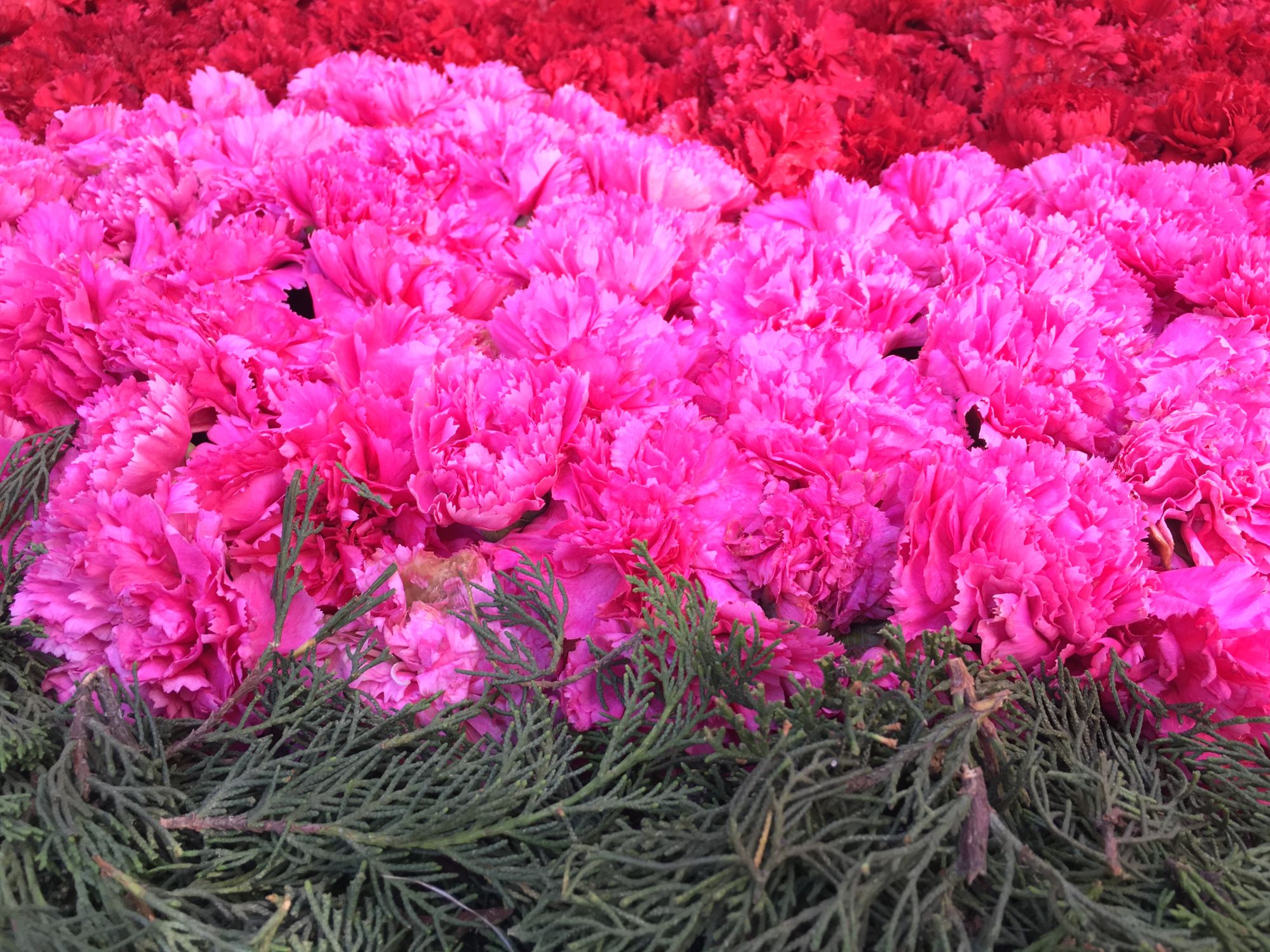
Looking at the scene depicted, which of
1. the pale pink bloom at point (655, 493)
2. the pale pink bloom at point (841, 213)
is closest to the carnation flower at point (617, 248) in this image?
the pale pink bloom at point (841, 213)

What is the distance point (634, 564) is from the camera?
1126mm

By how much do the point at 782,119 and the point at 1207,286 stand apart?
806mm

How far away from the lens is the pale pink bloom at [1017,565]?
109cm

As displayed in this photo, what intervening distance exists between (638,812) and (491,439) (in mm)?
489

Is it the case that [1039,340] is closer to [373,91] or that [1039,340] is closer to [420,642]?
[420,642]

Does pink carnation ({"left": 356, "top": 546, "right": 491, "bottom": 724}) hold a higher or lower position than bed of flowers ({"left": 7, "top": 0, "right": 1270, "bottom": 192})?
lower

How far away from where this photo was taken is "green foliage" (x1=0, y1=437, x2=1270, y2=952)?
875 mm

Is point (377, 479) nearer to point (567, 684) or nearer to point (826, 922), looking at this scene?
point (567, 684)

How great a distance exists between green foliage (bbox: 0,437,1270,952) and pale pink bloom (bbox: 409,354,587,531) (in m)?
0.11

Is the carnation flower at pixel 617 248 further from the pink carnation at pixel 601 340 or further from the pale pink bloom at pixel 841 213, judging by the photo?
the pale pink bloom at pixel 841 213

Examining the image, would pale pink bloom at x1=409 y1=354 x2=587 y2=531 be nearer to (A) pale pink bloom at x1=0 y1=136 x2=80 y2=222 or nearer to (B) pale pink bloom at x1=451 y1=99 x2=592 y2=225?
(B) pale pink bloom at x1=451 y1=99 x2=592 y2=225

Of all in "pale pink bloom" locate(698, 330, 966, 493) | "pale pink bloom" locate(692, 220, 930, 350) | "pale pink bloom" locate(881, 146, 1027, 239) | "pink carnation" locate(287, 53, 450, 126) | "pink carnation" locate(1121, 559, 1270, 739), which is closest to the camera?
"pink carnation" locate(1121, 559, 1270, 739)

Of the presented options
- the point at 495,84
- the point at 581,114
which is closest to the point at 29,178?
the point at 495,84

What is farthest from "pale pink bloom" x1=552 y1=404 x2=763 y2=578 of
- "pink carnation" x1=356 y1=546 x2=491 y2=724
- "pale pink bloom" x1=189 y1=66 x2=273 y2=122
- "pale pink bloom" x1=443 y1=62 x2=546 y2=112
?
"pale pink bloom" x1=189 y1=66 x2=273 y2=122
